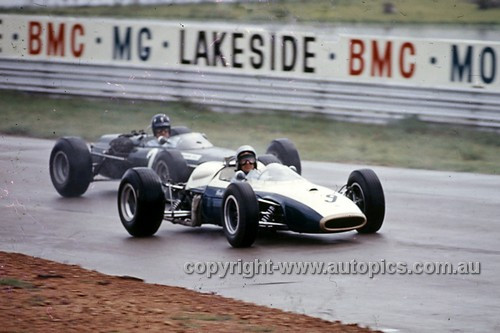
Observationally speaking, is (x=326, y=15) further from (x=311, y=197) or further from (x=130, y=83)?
(x=311, y=197)

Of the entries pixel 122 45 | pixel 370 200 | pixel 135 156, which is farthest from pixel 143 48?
pixel 370 200

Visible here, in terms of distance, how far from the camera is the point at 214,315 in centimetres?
876

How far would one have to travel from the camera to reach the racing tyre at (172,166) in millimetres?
15463

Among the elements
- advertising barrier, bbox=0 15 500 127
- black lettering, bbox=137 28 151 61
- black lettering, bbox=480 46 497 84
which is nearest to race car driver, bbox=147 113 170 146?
advertising barrier, bbox=0 15 500 127

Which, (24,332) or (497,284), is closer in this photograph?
(24,332)

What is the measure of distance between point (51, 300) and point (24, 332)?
118 cm

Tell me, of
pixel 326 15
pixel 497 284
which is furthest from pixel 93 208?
pixel 326 15

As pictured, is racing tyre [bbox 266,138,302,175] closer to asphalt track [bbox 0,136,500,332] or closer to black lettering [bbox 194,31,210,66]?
asphalt track [bbox 0,136,500,332]

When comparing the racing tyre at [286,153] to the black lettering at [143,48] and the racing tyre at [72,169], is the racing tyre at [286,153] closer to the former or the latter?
the racing tyre at [72,169]

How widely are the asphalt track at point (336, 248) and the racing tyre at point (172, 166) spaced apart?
87 cm

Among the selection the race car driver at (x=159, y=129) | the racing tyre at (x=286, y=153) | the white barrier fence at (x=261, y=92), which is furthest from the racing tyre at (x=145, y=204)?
the white barrier fence at (x=261, y=92)

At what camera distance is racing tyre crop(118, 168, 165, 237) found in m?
12.8

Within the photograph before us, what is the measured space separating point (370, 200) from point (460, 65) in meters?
7.77

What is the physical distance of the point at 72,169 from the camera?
16.2 meters
